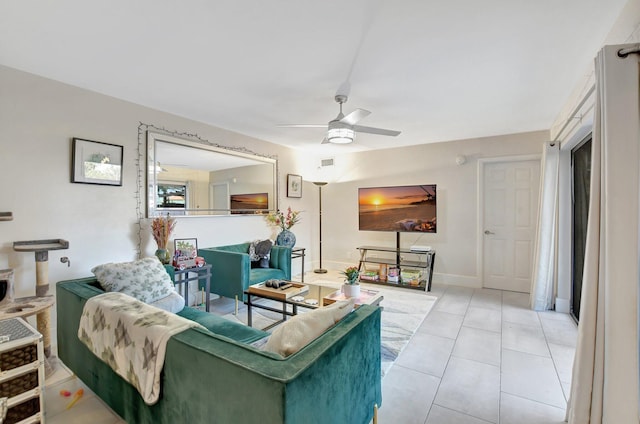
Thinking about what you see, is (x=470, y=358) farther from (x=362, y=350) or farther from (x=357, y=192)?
(x=357, y=192)

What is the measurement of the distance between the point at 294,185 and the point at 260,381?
15.0 feet

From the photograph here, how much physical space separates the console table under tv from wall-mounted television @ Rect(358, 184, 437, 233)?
38cm

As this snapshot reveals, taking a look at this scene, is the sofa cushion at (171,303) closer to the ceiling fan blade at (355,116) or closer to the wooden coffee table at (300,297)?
the wooden coffee table at (300,297)

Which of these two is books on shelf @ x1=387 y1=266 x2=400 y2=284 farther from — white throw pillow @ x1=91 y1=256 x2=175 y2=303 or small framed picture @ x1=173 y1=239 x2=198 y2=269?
white throw pillow @ x1=91 y1=256 x2=175 y2=303

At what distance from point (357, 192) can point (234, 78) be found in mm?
3573

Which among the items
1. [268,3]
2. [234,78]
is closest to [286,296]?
[234,78]

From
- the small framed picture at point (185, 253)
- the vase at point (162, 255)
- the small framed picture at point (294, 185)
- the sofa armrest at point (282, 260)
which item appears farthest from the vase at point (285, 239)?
the vase at point (162, 255)

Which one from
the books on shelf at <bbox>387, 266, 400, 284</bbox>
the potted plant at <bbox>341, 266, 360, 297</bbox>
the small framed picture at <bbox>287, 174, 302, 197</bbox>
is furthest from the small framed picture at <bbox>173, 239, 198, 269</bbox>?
the books on shelf at <bbox>387, 266, 400, 284</bbox>

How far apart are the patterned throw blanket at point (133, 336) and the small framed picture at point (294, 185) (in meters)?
3.76

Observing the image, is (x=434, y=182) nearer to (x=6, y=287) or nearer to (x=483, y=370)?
(x=483, y=370)

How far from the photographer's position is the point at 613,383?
139 cm

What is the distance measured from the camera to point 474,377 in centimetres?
223

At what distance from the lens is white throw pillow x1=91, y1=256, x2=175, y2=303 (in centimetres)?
216

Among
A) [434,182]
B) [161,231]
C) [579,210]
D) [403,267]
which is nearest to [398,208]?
[434,182]
